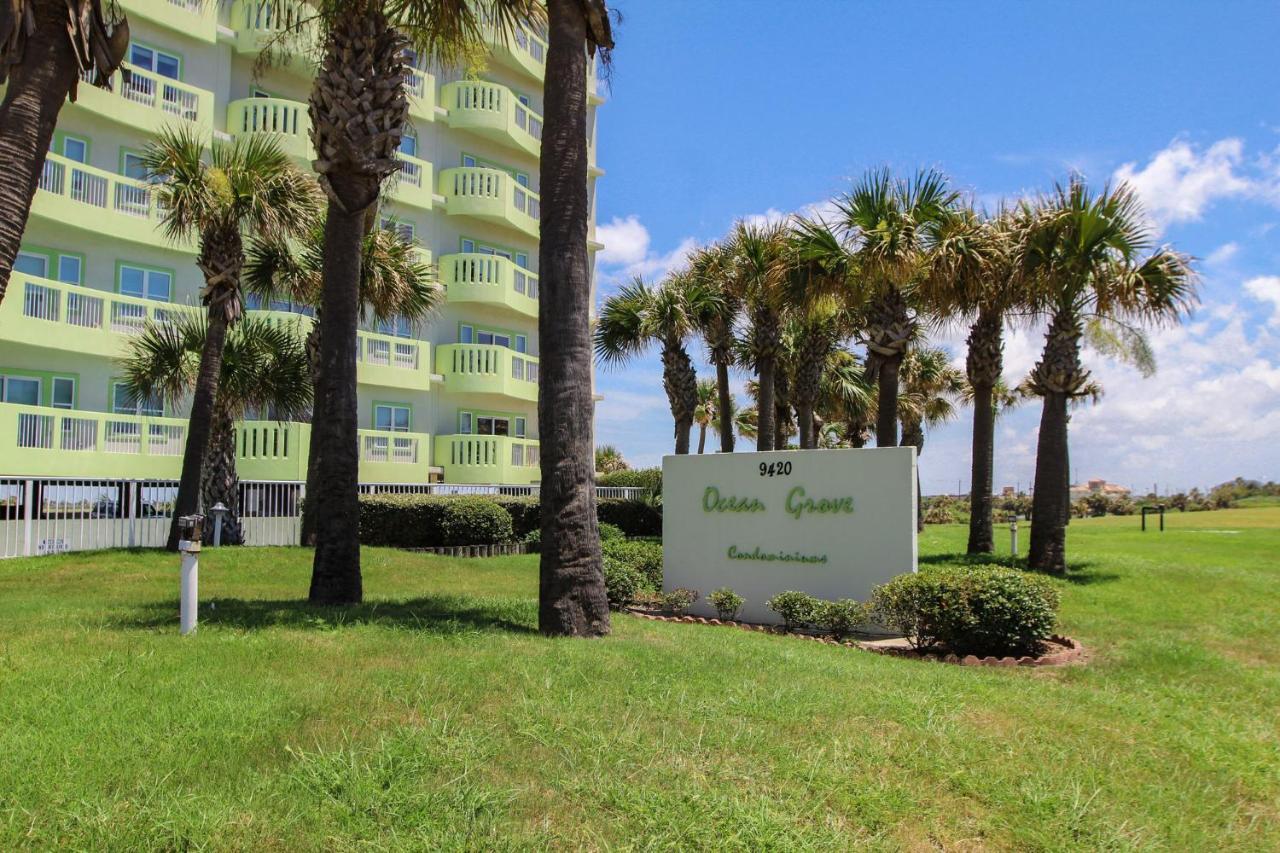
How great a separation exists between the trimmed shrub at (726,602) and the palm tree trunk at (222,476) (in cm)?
1071

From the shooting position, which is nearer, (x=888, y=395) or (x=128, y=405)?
(x=888, y=395)

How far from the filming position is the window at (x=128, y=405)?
22.3m

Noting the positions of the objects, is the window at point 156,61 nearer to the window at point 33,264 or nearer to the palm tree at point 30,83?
the window at point 33,264

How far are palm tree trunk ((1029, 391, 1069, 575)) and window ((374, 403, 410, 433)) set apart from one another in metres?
18.2

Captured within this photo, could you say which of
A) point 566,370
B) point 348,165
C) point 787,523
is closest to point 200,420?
point 348,165

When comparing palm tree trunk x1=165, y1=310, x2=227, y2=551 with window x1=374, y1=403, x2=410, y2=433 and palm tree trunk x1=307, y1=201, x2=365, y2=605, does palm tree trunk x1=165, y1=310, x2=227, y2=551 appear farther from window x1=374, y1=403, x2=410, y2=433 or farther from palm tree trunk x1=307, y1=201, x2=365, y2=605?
window x1=374, y1=403, x2=410, y2=433

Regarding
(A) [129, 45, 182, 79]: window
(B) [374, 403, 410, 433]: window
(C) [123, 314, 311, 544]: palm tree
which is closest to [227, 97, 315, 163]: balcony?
(A) [129, 45, 182, 79]: window

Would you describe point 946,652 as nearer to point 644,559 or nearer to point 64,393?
point 644,559

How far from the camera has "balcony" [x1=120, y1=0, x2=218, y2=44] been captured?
888 inches

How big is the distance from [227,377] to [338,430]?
912 centimetres

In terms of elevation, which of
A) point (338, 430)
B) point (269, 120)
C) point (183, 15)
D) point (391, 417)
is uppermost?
point (183, 15)

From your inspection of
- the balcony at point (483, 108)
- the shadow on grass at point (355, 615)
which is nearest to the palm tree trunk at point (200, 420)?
the shadow on grass at point (355, 615)

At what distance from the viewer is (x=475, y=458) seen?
1112 inches

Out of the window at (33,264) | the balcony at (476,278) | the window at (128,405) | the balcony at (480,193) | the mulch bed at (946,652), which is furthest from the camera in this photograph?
the balcony at (480,193)
